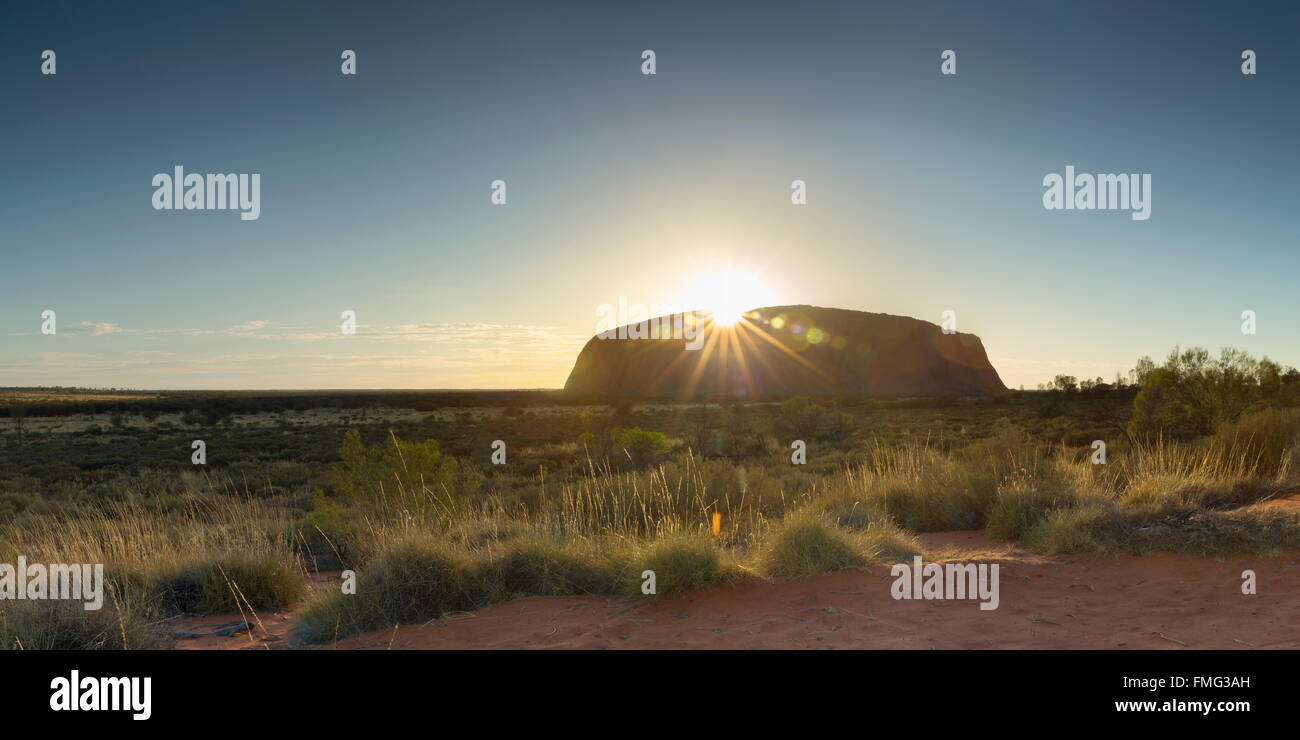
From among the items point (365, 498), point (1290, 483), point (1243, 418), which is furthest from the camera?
point (1243, 418)

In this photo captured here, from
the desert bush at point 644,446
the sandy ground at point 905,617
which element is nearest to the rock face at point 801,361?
the desert bush at point 644,446

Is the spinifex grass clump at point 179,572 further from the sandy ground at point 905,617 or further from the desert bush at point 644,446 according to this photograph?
the desert bush at point 644,446

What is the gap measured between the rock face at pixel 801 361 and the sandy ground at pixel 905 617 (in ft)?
273

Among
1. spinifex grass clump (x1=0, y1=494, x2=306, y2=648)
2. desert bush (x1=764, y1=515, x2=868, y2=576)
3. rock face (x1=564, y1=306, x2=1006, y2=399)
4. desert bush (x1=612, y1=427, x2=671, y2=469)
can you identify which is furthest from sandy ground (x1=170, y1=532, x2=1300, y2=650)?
rock face (x1=564, y1=306, x2=1006, y2=399)

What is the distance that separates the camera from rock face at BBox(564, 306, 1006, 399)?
94.7 m

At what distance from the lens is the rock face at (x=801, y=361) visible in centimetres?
9469

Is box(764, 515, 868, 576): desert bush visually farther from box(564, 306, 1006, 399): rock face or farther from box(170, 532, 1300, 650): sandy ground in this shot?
box(564, 306, 1006, 399): rock face

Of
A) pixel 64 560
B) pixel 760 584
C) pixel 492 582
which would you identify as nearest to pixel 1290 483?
Answer: pixel 760 584

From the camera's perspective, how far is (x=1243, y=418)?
42.9ft

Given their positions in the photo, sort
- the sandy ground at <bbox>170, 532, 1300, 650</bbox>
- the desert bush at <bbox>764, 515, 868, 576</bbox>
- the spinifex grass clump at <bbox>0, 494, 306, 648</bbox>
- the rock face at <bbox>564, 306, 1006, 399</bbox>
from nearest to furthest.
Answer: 1. the sandy ground at <bbox>170, 532, 1300, 650</bbox>
2. the desert bush at <bbox>764, 515, 868, 576</bbox>
3. the spinifex grass clump at <bbox>0, 494, 306, 648</bbox>
4. the rock face at <bbox>564, 306, 1006, 399</bbox>

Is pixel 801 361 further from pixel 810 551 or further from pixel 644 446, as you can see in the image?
pixel 810 551

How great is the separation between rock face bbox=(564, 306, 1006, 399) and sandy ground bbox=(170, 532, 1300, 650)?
273 feet
